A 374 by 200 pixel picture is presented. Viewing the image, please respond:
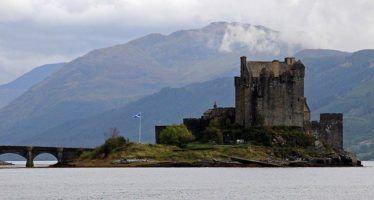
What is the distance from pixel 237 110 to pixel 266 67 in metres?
9.53

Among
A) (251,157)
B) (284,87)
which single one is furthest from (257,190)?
(284,87)

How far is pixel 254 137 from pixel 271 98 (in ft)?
27.4

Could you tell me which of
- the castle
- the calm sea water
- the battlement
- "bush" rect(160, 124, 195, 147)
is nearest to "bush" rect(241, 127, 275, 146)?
the castle

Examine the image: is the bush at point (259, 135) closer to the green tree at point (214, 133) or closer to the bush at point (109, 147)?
the green tree at point (214, 133)

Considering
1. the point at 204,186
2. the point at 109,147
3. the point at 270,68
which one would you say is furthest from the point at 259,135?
the point at 204,186

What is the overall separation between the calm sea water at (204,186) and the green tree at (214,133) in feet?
75.2

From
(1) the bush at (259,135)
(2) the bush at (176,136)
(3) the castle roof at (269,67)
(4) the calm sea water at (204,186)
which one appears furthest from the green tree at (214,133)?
(4) the calm sea water at (204,186)

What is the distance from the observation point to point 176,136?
18888 centimetres

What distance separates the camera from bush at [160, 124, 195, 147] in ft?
619

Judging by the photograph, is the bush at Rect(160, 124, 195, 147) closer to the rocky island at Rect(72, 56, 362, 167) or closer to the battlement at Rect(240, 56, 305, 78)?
the rocky island at Rect(72, 56, 362, 167)

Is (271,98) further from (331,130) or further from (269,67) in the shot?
(331,130)

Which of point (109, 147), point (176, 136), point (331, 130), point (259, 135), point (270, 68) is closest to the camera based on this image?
point (259, 135)

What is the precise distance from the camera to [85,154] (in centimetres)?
19738

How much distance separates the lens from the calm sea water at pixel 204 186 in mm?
106312
